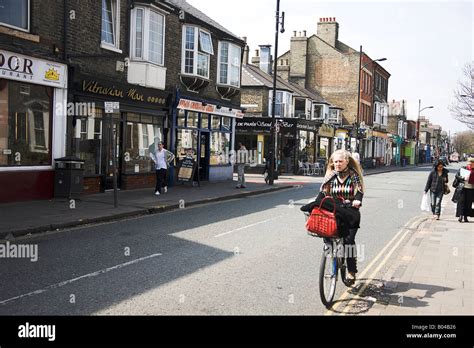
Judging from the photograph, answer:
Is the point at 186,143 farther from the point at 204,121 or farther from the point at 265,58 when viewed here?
the point at 265,58

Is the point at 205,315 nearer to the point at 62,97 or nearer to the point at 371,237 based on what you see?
the point at 371,237

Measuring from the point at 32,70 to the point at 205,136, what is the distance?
11.0 metres

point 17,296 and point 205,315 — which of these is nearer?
point 205,315

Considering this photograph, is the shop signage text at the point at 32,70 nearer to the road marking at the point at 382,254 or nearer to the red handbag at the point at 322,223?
the red handbag at the point at 322,223

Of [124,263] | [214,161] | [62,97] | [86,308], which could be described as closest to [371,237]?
[124,263]

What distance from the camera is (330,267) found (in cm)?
564

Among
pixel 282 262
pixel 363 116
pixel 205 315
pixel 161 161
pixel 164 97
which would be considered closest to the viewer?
pixel 205 315

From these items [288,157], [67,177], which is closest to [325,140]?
[288,157]

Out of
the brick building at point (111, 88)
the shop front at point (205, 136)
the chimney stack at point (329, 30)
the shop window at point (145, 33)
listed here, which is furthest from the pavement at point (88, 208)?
the chimney stack at point (329, 30)

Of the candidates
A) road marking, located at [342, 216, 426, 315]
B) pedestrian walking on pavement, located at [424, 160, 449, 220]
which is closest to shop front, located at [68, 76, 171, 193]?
road marking, located at [342, 216, 426, 315]

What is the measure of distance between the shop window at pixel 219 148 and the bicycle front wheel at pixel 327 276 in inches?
696

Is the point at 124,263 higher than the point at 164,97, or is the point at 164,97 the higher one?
the point at 164,97

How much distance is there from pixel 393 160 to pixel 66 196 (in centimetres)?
6597

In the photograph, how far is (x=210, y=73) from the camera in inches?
893
